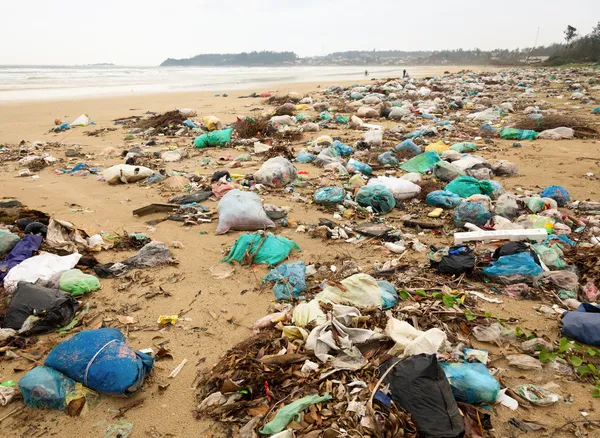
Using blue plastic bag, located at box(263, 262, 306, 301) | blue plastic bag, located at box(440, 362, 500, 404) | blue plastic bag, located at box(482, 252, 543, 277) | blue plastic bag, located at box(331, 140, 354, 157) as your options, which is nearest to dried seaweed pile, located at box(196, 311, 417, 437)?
blue plastic bag, located at box(440, 362, 500, 404)

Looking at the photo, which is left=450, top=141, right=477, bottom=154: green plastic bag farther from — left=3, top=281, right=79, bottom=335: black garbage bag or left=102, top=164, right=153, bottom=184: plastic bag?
left=3, top=281, right=79, bottom=335: black garbage bag

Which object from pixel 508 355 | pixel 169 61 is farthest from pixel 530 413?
pixel 169 61

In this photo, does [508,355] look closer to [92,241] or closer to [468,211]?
[468,211]

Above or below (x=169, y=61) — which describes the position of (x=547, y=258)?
below

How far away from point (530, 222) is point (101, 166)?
21.4ft

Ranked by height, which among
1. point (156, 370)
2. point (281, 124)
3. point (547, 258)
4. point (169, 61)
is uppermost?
point (169, 61)

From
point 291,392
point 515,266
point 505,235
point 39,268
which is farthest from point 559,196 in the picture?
point 39,268

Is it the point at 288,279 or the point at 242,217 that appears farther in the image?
the point at 242,217

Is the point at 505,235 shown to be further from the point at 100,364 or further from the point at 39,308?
the point at 39,308

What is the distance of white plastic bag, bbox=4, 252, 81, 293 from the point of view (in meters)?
2.87

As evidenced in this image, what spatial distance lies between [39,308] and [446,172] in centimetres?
495

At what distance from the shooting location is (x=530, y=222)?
12.2ft

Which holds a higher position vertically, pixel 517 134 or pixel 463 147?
pixel 517 134

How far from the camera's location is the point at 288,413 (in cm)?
180
